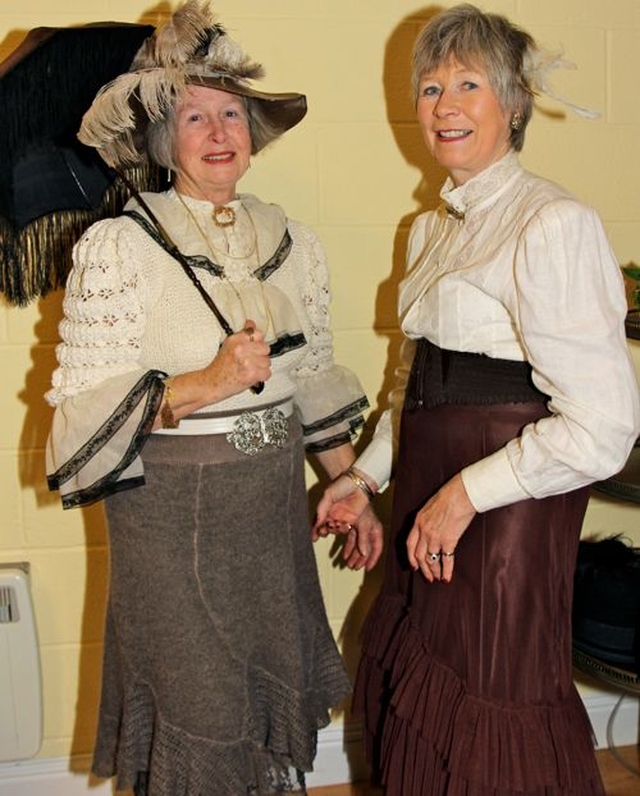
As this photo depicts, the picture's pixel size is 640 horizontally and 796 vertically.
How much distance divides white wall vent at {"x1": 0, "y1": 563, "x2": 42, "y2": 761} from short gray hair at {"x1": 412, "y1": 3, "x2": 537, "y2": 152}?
138 centimetres

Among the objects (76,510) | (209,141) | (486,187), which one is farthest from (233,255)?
(76,510)

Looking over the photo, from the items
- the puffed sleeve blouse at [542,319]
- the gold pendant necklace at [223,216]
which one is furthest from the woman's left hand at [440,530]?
the gold pendant necklace at [223,216]

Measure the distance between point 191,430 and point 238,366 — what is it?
18 centimetres

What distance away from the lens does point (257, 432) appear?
1.75 m

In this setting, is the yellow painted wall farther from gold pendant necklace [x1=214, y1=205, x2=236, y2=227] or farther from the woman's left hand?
the woman's left hand

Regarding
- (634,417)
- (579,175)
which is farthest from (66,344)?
(579,175)

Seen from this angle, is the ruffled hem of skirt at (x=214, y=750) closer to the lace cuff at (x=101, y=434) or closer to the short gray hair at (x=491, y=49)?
the lace cuff at (x=101, y=434)

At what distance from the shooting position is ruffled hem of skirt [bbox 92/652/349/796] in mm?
1724

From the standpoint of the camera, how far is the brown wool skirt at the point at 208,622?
5.61 ft

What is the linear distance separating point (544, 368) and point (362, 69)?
3.17ft

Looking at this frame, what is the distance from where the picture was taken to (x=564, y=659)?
1683mm

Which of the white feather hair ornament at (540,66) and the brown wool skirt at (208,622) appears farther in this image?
the brown wool skirt at (208,622)

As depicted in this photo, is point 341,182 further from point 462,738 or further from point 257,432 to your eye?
point 462,738

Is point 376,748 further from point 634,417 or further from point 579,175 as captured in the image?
point 579,175
